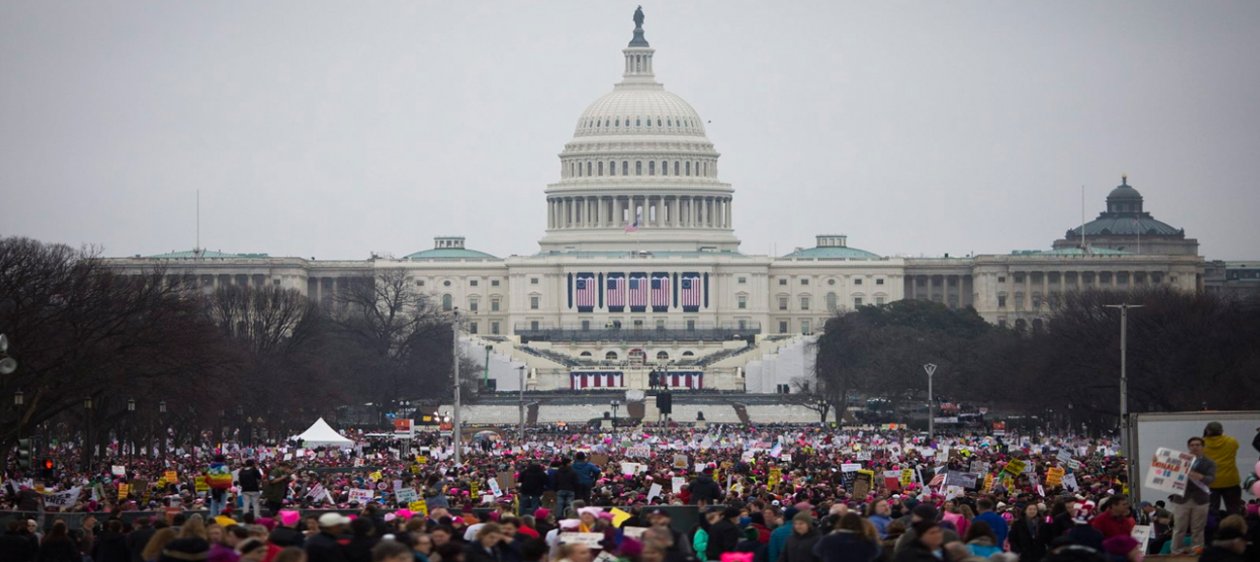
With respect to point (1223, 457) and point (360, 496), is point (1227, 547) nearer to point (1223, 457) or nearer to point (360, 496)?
point (1223, 457)

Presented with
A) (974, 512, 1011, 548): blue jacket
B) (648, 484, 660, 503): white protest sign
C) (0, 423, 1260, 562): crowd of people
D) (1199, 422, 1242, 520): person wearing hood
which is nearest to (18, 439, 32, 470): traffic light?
(0, 423, 1260, 562): crowd of people

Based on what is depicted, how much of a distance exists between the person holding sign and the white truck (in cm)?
277

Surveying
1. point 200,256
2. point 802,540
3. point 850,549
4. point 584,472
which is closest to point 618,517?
point 802,540

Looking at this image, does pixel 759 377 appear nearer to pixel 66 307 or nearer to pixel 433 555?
pixel 66 307

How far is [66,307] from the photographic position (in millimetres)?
64375

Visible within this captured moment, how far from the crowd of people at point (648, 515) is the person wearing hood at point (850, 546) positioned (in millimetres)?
16

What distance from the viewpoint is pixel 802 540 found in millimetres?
22891

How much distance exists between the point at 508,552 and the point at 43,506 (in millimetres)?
16276

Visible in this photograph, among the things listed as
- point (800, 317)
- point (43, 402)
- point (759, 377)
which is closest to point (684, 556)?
point (43, 402)

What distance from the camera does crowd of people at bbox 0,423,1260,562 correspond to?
21688mm

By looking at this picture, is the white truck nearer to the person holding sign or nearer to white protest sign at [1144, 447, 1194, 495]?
the person holding sign

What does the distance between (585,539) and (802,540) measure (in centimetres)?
187

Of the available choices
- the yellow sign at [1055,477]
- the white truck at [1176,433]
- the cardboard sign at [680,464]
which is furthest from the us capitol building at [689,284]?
the white truck at [1176,433]

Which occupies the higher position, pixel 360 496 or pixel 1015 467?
pixel 1015 467
